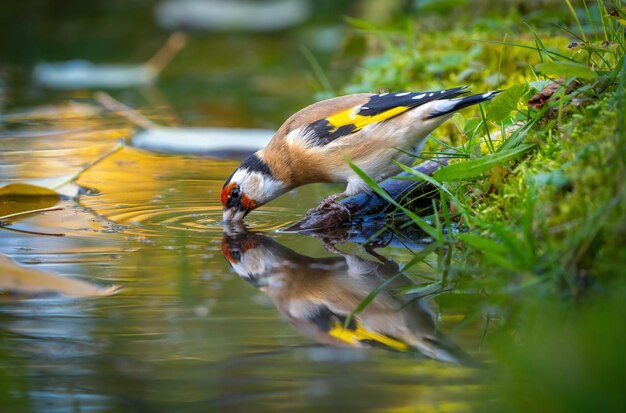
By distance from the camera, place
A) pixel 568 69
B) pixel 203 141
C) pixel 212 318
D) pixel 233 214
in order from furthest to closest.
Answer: pixel 203 141, pixel 233 214, pixel 568 69, pixel 212 318

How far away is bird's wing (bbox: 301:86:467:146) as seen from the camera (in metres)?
4.89

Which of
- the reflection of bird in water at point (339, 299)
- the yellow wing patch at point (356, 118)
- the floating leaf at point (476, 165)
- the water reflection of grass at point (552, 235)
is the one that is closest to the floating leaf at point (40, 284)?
the reflection of bird in water at point (339, 299)

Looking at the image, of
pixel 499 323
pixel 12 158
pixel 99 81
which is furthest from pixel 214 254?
pixel 99 81

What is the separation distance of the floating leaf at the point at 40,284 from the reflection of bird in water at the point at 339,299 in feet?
2.00

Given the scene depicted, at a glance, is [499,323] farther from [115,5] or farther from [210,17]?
[115,5]

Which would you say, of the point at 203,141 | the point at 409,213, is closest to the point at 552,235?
the point at 409,213

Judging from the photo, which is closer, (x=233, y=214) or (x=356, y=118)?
(x=233, y=214)

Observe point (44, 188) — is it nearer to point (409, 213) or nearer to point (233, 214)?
point (233, 214)

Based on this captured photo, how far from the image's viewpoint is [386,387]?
2.38 m

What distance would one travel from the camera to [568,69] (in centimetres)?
353

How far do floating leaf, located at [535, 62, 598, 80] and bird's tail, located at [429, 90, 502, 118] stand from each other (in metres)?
0.84

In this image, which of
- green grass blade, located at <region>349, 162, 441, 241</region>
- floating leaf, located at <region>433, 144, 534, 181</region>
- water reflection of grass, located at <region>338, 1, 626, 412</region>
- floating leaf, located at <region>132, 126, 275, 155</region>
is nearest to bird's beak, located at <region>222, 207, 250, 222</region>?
water reflection of grass, located at <region>338, 1, 626, 412</region>

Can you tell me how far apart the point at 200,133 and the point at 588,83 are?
4.00m

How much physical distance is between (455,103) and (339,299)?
5.80ft
